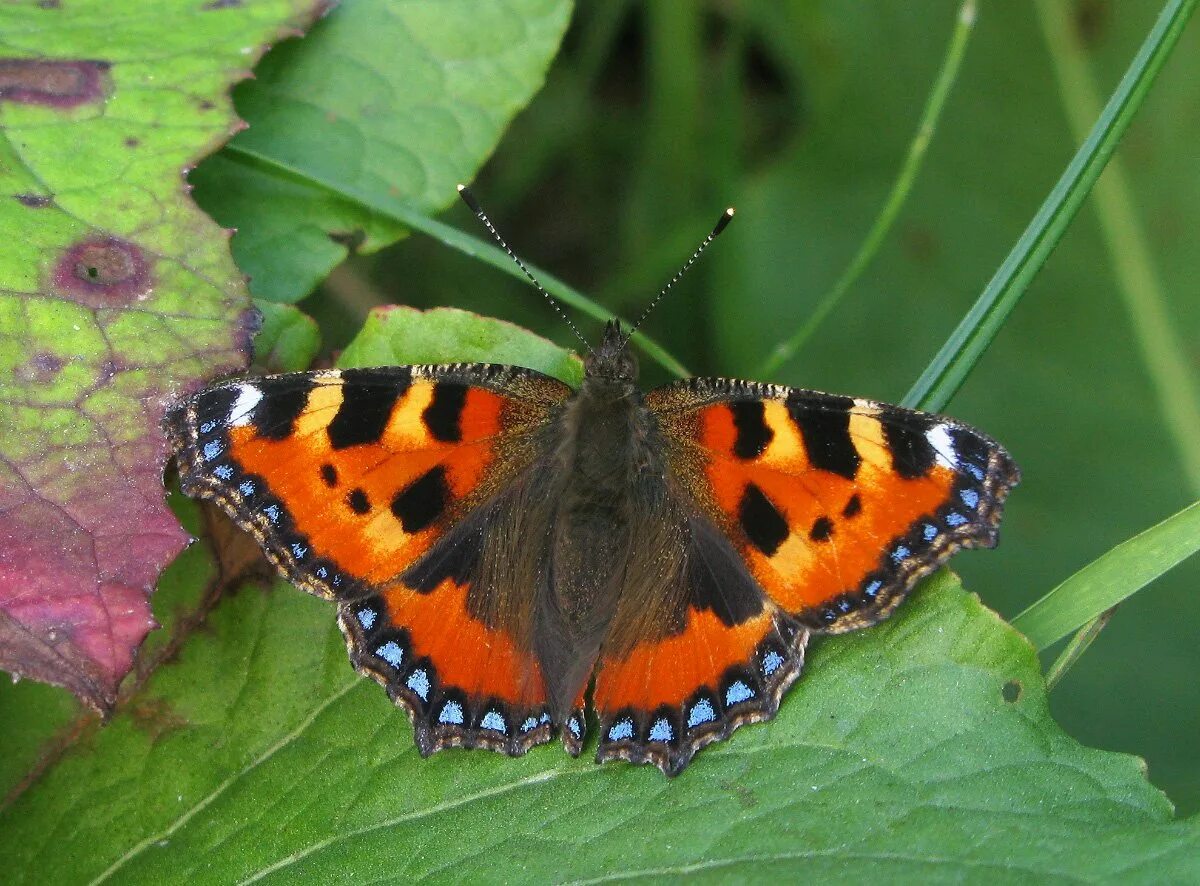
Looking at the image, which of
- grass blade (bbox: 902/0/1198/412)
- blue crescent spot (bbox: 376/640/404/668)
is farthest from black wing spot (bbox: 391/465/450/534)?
grass blade (bbox: 902/0/1198/412)

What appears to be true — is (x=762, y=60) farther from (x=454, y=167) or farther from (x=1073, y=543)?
(x=1073, y=543)

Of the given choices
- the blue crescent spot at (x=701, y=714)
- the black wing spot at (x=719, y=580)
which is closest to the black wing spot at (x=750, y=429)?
the black wing spot at (x=719, y=580)

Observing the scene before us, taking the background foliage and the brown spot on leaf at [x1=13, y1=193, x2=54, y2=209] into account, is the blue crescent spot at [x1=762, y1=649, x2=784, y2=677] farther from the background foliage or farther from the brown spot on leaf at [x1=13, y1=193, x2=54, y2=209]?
the brown spot on leaf at [x1=13, y1=193, x2=54, y2=209]

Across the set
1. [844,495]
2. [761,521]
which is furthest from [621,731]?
[844,495]

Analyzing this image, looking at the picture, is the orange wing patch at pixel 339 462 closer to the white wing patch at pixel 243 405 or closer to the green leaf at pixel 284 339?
the white wing patch at pixel 243 405

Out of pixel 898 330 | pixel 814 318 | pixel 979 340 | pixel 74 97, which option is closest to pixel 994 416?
pixel 898 330

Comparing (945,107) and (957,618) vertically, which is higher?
(945,107)
